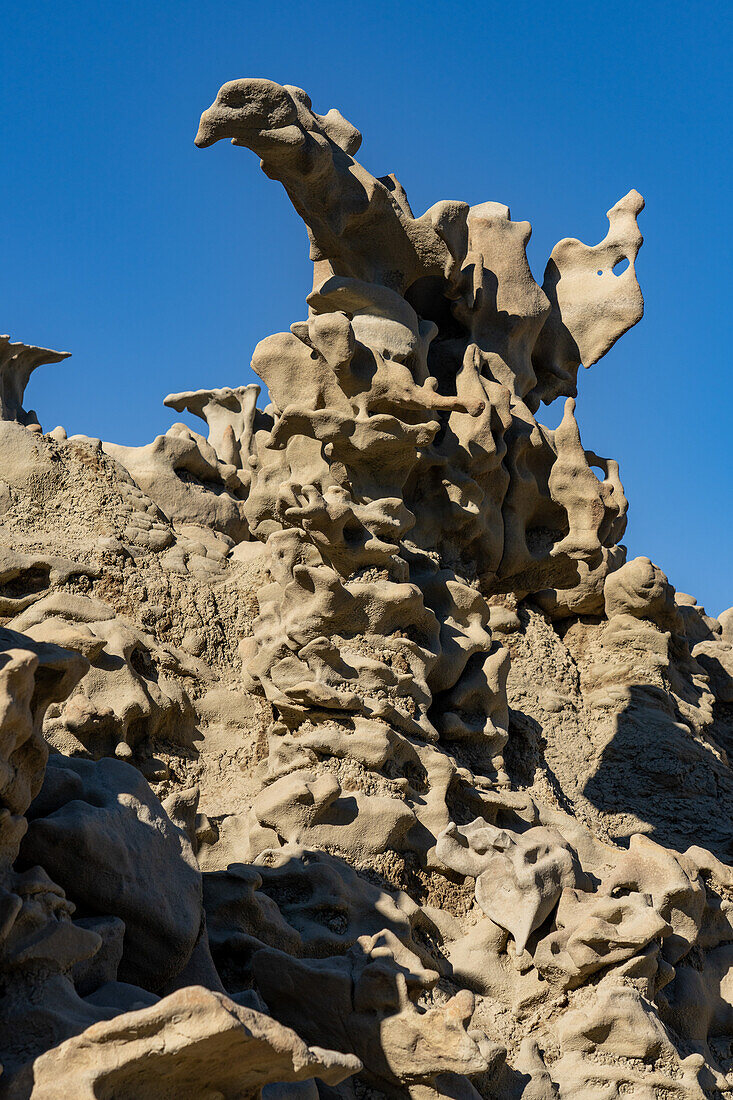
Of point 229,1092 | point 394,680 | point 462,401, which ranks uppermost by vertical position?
point 462,401

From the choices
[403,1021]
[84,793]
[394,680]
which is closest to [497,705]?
[394,680]

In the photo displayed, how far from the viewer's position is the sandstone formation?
329cm

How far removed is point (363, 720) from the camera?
5.82 m

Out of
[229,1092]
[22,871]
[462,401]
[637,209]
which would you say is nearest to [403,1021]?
[229,1092]

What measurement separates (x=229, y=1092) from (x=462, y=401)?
176 inches

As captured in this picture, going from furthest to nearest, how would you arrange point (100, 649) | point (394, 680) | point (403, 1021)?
1. point (394, 680)
2. point (100, 649)
3. point (403, 1021)

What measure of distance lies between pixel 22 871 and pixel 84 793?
405 mm

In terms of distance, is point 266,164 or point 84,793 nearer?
point 84,793

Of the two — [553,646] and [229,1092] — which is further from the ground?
[553,646]

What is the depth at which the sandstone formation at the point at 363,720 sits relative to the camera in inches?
130

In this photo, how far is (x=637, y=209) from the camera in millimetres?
9195

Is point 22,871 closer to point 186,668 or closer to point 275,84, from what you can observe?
point 186,668

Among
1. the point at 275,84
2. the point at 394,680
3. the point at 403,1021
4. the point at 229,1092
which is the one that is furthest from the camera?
the point at 275,84

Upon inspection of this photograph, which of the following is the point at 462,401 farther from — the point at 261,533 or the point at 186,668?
the point at 186,668
